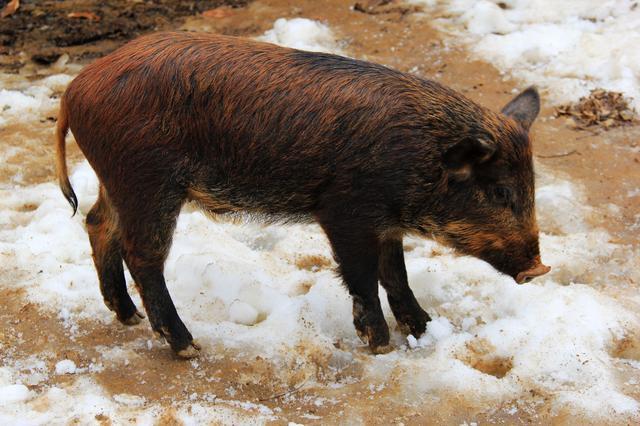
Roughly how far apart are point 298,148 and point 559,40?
415 centimetres

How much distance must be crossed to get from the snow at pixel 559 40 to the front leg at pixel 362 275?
3.16m

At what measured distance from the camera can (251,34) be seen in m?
7.62

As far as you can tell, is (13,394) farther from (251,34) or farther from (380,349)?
(251,34)

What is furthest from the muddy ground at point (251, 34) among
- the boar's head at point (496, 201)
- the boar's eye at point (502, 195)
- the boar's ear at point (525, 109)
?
the boar's ear at point (525, 109)

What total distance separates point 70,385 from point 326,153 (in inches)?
62.1

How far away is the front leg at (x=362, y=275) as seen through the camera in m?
3.68

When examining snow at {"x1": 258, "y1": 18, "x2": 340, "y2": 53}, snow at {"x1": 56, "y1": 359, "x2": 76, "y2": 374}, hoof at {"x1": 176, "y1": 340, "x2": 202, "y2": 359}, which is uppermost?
snow at {"x1": 258, "y1": 18, "x2": 340, "y2": 53}

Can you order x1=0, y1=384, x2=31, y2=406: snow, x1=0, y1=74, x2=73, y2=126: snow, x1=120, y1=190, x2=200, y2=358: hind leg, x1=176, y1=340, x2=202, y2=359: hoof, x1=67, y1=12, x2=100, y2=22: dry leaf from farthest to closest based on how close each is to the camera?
x1=67, y1=12, x2=100, y2=22: dry leaf → x1=0, y1=74, x2=73, y2=126: snow → x1=176, y1=340, x2=202, y2=359: hoof → x1=120, y1=190, x2=200, y2=358: hind leg → x1=0, y1=384, x2=31, y2=406: snow

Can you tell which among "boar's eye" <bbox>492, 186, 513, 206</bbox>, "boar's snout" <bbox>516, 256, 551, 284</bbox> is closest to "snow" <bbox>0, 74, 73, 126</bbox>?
"boar's eye" <bbox>492, 186, 513, 206</bbox>

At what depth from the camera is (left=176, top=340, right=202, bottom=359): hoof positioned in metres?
3.93

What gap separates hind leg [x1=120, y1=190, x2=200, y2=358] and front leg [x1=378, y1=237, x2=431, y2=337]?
1046 millimetres

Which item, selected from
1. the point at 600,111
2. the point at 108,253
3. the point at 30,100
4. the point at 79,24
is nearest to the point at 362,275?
the point at 108,253

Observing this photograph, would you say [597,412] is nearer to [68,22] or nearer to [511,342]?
[511,342]

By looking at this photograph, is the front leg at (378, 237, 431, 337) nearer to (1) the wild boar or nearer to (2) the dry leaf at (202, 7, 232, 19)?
(1) the wild boar
